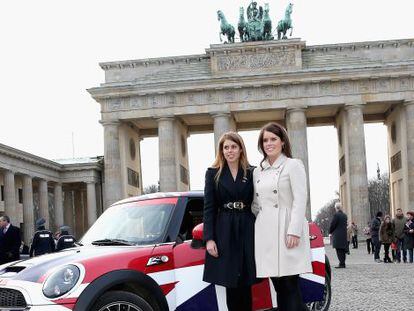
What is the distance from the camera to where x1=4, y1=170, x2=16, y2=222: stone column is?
1988 inches

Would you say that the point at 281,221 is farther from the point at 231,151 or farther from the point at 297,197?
the point at 231,151

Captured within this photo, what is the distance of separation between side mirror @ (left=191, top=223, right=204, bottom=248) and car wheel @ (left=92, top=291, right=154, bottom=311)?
79 cm

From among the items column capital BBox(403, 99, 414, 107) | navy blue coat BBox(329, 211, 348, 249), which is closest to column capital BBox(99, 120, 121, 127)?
column capital BBox(403, 99, 414, 107)

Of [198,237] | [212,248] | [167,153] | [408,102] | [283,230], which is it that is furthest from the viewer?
[167,153]

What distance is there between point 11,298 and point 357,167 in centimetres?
4570

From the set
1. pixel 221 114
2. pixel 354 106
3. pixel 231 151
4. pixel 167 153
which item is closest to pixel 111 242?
pixel 231 151

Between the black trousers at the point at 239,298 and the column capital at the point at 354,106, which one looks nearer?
the black trousers at the point at 239,298

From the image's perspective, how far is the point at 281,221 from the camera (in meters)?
5.87

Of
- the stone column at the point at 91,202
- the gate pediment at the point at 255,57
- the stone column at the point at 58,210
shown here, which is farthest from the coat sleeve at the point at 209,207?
the stone column at the point at 58,210

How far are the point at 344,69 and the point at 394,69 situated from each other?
3702 millimetres

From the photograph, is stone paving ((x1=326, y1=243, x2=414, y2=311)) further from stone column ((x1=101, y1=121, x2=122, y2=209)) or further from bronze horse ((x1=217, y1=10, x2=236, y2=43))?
bronze horse ((x1=217, y1=10, x2=236, y2=43))

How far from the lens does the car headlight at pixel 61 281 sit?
611 cm

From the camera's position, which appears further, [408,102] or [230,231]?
[408,102]

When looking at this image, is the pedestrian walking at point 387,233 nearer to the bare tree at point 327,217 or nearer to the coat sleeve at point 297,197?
the coat sleeve at point 297,197
